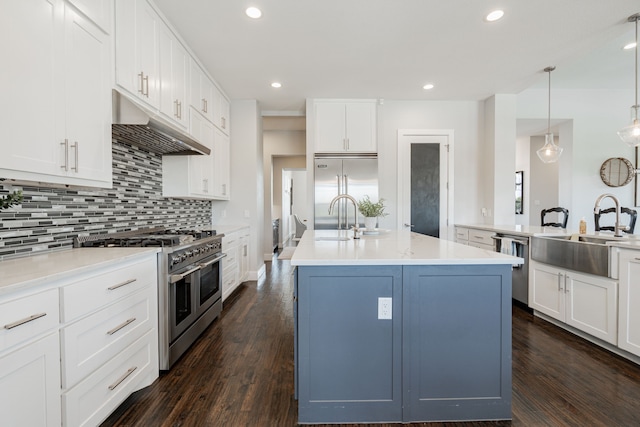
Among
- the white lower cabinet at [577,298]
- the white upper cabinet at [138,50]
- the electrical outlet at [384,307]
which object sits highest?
the white upper cabinet at [138,50]

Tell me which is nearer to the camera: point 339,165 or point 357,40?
point 357,40

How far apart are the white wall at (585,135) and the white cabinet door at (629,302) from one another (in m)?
3.38

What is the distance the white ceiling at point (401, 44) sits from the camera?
7.96 ft

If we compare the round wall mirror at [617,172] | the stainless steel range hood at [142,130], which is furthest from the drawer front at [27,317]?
the round wall mirror at [617,172]

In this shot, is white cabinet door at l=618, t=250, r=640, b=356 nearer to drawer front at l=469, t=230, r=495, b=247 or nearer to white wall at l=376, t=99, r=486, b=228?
drawer front at l=469, t=230, r=495, b=247

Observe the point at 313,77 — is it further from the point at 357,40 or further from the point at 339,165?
the point at 339,165

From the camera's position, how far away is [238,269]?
13.1ft

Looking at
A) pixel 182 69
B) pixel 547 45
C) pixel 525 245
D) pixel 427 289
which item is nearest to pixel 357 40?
pixel 182 69

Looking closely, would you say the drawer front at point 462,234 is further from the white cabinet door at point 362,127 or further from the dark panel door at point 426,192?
the white cabinet door at point 362,127

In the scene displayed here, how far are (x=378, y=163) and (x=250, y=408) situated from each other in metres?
3.66

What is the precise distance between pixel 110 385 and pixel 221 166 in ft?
9.65

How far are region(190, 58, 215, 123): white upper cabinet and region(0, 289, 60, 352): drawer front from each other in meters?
2.52

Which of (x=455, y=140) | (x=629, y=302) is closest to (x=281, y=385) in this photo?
(x=629, y=302)

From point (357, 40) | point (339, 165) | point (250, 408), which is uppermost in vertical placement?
point (357, 40)
